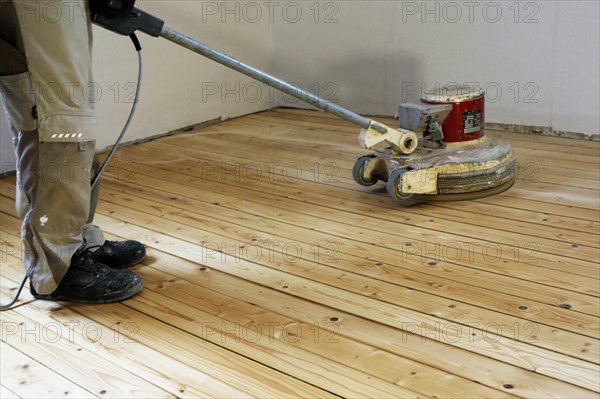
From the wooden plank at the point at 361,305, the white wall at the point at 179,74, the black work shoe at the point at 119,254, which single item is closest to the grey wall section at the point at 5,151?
the white wall at the point at 179,74

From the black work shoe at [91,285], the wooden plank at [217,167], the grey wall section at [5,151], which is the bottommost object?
the black work shoe at [91,285]

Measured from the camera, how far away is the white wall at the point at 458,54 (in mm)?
3539

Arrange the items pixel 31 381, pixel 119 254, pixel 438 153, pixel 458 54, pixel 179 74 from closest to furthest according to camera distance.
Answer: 1. pixel 31 381
2. pixel 119 254
3. pixel 438 153
4. pixel 458 54
5. pixel 179 74

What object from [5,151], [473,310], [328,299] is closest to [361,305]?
[328,299]

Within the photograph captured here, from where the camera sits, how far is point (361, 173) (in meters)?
2.94

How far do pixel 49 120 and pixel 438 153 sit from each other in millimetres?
1482

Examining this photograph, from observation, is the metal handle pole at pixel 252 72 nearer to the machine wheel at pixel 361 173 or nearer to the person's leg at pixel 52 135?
the machine wheel at pixel 361 173

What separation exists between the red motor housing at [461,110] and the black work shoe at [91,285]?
1325mm

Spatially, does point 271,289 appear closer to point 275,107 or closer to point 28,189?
point 28,189

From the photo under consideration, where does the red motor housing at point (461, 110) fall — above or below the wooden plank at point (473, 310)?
above

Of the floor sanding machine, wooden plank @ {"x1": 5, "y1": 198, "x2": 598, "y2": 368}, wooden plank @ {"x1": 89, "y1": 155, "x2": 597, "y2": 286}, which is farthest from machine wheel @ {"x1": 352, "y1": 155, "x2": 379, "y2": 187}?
wooden plank @ {"x1": 5, "y1": 198, "x2": 598, "y2": 368}

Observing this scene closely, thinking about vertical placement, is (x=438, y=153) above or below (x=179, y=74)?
below

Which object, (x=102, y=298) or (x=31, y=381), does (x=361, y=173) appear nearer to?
(x=102, y=298)

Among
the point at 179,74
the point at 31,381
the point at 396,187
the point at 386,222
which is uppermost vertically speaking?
the point at 179,74
